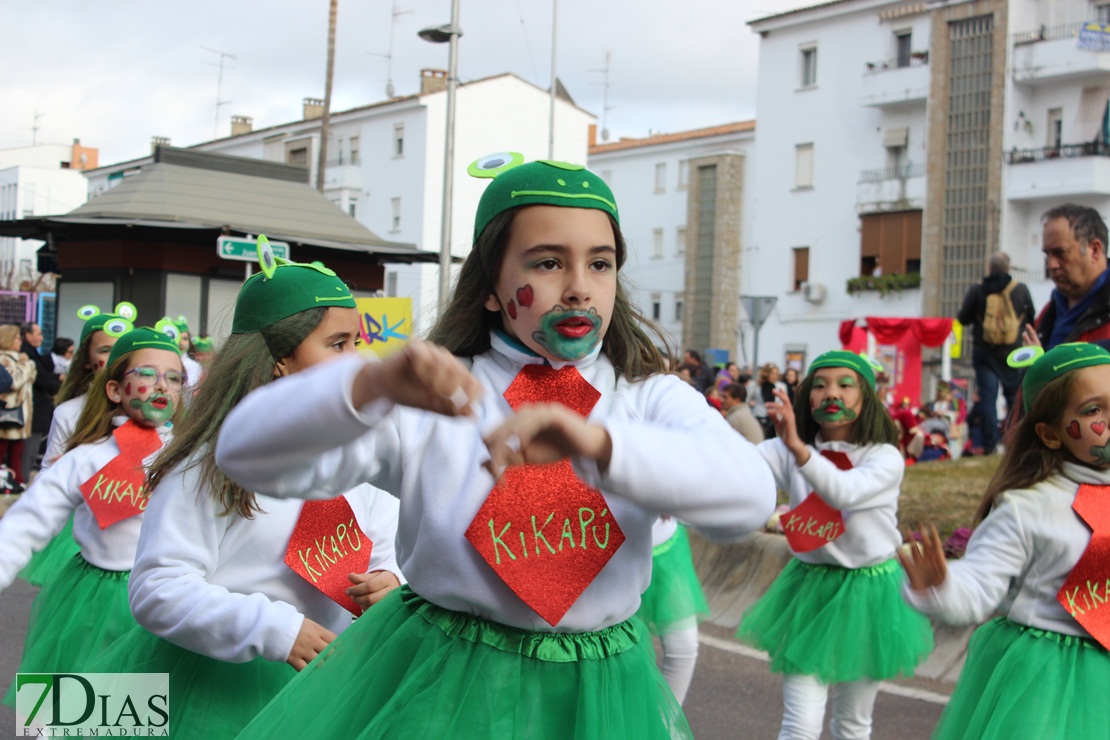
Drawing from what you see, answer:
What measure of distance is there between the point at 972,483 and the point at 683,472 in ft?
32.7

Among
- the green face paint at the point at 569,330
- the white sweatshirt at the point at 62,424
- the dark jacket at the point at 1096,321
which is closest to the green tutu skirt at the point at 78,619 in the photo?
the white sweatshirt at the point at 62,424

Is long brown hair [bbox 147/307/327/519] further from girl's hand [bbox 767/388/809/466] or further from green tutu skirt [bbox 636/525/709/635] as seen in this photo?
green tutu skirt [bbox 636/525/709/635]

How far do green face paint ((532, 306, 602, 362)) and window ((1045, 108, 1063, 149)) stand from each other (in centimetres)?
3581

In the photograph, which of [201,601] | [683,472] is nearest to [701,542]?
[201,601]

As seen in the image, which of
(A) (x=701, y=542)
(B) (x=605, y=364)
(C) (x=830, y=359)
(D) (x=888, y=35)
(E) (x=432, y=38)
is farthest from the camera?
(D) (x=888, y=35)

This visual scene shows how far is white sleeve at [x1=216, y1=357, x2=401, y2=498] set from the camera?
1914 mm

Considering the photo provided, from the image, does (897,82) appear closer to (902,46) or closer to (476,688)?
(902,46)

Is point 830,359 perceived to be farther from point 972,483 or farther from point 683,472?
point 972,483

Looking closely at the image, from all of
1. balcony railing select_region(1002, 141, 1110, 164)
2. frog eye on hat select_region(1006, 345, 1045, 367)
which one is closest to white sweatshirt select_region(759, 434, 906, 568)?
frog eye on hat select_region(1006, 345, 1045, 367)

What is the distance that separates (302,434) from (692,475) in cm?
64

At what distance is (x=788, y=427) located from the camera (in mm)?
5082

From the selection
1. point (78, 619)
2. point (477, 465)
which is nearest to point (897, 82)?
point (78, 619)

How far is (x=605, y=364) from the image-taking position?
254cm

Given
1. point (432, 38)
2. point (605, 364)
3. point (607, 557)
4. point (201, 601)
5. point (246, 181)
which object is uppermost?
point (432, 38)
